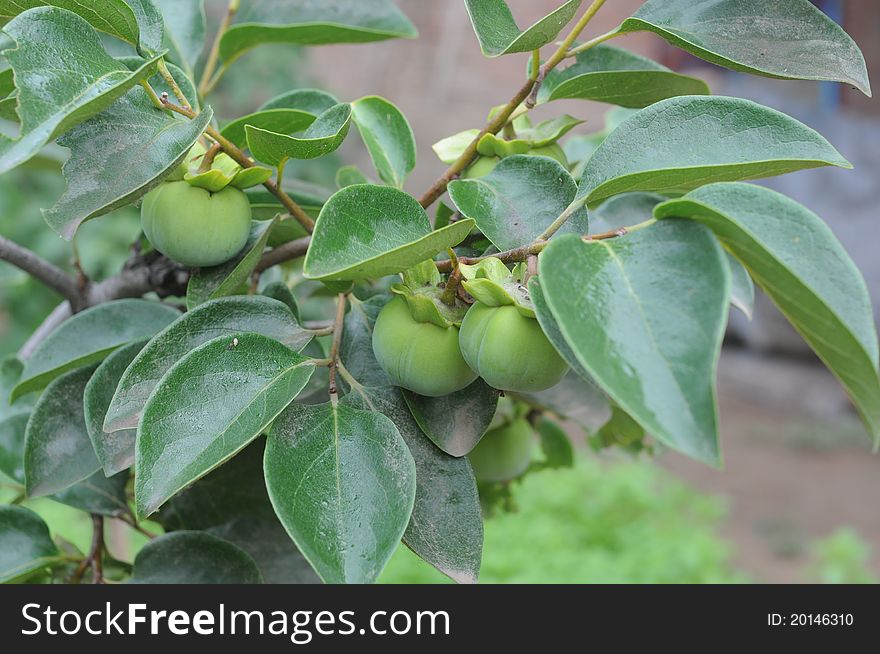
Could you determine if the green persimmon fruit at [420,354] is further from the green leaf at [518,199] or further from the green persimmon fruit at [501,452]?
the green persimmon fruit at [501,452]

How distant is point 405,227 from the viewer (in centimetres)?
45

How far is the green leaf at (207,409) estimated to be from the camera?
410mm

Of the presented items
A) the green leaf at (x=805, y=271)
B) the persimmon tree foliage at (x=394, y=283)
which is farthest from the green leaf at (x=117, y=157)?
the green leaf at (x=805, y=271)

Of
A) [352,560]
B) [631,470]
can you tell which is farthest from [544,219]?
[631,470]

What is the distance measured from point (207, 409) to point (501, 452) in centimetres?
33

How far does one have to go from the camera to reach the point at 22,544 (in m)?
0.62

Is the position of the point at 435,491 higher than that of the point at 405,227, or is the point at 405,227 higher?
the point at 405,227

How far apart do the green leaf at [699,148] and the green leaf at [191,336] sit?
182 mm

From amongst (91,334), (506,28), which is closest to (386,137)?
(506,28)

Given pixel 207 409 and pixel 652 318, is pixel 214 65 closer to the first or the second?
pixel 207 409

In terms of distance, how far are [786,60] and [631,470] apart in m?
2.09

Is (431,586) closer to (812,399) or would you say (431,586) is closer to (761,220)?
(761,220)

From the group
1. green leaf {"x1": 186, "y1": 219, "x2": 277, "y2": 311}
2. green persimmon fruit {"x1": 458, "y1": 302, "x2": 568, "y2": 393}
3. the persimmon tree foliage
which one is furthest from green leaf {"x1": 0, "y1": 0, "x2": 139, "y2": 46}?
green persimmon fruit {"x1": 458, "y1": 302, "x2": 568, "y2": 393}

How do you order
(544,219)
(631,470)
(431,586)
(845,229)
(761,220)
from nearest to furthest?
1. (761,220)
2. (544,219)
3. (431,586)
4. (631,470)
5. (845,229)
